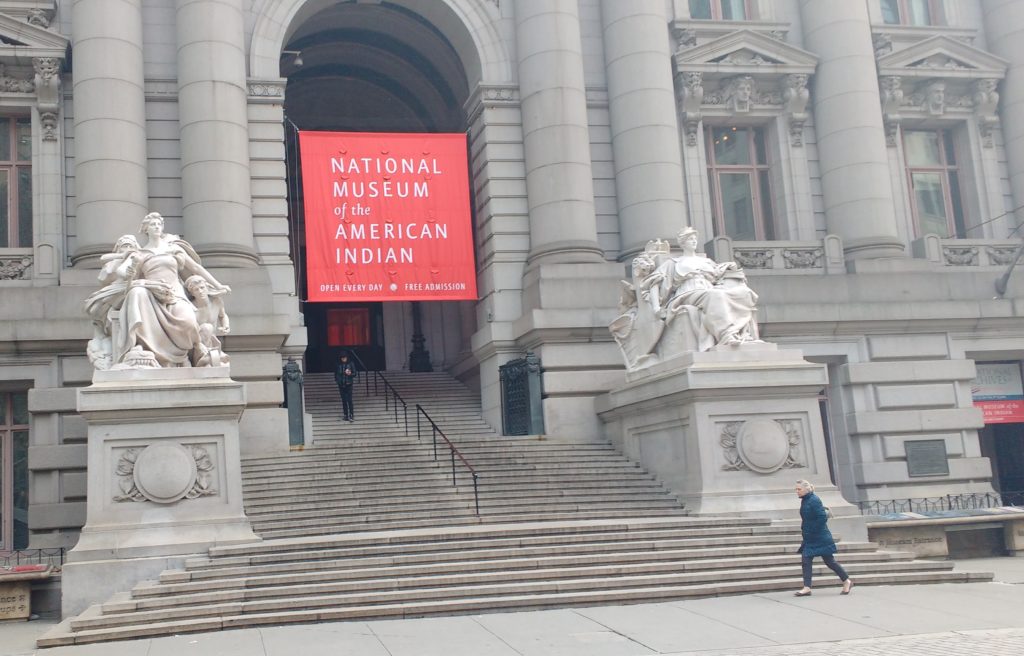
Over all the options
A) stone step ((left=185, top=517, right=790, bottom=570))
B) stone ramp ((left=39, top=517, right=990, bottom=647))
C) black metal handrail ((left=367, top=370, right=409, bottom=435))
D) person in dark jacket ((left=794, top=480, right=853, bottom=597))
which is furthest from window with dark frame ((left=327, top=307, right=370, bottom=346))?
person in dark jacket ((left=794, top=480, right=853, bottom=597))

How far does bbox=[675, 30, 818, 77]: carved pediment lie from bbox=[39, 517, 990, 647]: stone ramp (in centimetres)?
Result: 1368

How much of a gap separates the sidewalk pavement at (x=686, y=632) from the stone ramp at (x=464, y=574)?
1.07 feet

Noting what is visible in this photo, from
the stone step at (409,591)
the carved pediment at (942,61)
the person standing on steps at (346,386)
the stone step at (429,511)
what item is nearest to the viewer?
the stone step at (409,591)

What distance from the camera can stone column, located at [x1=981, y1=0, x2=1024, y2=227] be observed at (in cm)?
2848

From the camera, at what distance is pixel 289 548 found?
15.9m

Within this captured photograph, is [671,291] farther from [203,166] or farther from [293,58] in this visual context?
[293,58]

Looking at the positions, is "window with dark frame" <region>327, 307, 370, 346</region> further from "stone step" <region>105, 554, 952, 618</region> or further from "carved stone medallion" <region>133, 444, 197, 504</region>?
"stone step" <region>105, 554, 952, 618</region>

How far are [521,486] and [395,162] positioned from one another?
8.53 meters

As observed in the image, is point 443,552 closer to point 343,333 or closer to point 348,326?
point 343,333

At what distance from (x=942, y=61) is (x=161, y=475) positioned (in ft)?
71.4

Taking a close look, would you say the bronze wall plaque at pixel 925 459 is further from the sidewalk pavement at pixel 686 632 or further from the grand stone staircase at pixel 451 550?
the sidewalk pavement at pixel 686 632

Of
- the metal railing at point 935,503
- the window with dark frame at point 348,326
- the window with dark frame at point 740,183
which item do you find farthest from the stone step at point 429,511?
the window with dark frame at point 348,326

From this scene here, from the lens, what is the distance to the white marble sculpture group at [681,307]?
1944 centimetres

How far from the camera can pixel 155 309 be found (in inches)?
688
